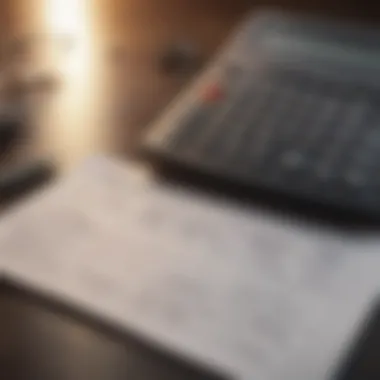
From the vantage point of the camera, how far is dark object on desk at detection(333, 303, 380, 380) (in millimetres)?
535

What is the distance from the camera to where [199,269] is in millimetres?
668

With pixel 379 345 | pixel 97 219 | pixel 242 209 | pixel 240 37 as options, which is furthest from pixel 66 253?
pixel 240 37

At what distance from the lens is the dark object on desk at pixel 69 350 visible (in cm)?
57

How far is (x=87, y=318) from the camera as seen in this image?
61 cm

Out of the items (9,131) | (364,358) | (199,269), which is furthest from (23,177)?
(364,358)

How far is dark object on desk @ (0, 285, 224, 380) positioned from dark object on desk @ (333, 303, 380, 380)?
3.2 inches

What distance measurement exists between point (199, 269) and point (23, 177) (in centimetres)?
20

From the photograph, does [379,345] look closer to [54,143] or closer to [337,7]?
[54,143]

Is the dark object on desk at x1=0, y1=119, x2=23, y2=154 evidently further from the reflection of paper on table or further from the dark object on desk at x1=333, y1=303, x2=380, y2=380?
the dark object on desk at x1=333, y1=303, x2=380, y2=380

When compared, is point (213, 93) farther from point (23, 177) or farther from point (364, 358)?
point (364, 358)

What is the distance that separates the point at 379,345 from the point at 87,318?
0.20 m

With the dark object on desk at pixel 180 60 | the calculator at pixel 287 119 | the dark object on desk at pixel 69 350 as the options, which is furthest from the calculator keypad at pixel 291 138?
the dark object on desk at pixel 69 350

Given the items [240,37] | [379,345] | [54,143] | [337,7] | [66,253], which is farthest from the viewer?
[337,7]

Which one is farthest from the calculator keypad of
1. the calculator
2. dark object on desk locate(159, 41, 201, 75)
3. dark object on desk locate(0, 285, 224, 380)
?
dark object on desk locate(0, 285, 224, 380)
